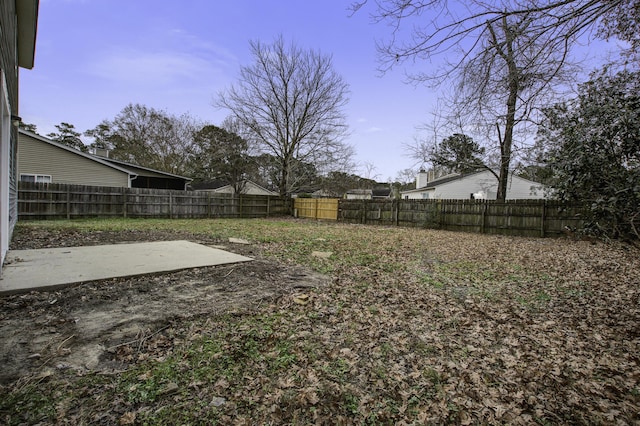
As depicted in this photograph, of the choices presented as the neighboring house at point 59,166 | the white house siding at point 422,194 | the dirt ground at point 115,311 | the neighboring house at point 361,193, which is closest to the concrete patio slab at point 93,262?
the dirt ground at point 115,311

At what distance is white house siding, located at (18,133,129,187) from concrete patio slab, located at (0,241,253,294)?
486 inches

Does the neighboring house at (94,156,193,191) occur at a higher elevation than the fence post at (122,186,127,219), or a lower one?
higher

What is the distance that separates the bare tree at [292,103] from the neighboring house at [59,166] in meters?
7.84

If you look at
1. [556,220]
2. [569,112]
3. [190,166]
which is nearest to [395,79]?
[569,112]

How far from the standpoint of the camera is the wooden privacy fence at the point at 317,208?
18.5m

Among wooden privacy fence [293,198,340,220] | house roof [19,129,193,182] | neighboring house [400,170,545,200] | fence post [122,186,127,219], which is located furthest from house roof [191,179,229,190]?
neighboring house [400,170,545,200]

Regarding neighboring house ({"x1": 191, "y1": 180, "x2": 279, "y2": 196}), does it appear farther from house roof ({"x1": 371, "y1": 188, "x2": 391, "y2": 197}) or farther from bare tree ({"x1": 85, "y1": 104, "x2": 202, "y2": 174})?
house roof ({"x1": 371, "y1": 188, "x2": 391, "y2": 197})

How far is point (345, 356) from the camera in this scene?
8.04 ft

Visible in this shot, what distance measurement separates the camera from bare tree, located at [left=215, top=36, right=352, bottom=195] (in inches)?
767

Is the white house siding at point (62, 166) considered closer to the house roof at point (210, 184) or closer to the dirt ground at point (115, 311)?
the house roof at point (210, 184)

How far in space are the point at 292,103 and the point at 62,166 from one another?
13111mm

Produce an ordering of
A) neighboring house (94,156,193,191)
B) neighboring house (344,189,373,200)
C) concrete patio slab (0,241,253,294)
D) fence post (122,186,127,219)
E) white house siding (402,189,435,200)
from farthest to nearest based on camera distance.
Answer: neighboring house (344,189,373,200) < white house siding (402,189,435,200) < neighboring house (94,156,193,191) < fence post (122,186,127,219) < concrete patio slab (0,241,253,294)

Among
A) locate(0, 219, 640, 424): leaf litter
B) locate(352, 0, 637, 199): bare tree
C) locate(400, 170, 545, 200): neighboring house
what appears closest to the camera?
locate(0, 219, 640, 424): leaf litter

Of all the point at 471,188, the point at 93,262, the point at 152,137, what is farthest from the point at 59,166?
the point at 471,188
